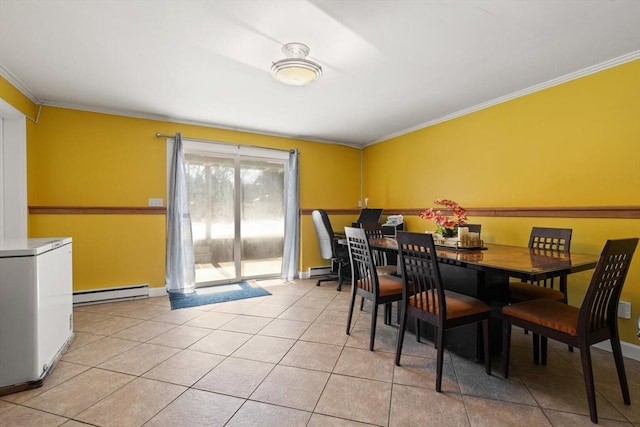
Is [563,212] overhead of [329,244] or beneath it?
overhead

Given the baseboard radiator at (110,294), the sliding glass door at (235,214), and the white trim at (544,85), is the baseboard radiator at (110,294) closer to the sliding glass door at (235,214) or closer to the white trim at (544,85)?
the sliding glass door at (235,214)

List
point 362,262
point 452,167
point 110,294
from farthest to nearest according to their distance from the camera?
point 452,167 → point 110,294 → point 362,262

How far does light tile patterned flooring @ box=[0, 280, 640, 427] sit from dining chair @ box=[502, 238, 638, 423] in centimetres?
30

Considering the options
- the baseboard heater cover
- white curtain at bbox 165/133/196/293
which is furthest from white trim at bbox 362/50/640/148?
white curtain at bbox 165/133/196/293

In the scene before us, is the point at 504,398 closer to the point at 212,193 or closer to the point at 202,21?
the point at 202,21

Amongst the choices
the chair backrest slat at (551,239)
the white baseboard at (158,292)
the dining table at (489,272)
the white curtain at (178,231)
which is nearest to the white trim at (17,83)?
the white curtain at (178,231)

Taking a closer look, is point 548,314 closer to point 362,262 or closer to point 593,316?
point 593,316

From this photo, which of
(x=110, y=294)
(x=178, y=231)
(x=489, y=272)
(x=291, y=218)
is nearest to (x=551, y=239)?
(x=489, y=272)

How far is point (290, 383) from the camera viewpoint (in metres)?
1.89

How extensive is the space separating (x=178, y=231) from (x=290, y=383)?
276cm

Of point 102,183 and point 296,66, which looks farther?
point 102,183

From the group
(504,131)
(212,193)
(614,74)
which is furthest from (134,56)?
(614,74)

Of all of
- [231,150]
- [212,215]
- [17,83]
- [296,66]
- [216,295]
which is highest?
[17,83]

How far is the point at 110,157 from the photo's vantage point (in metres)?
3.63
